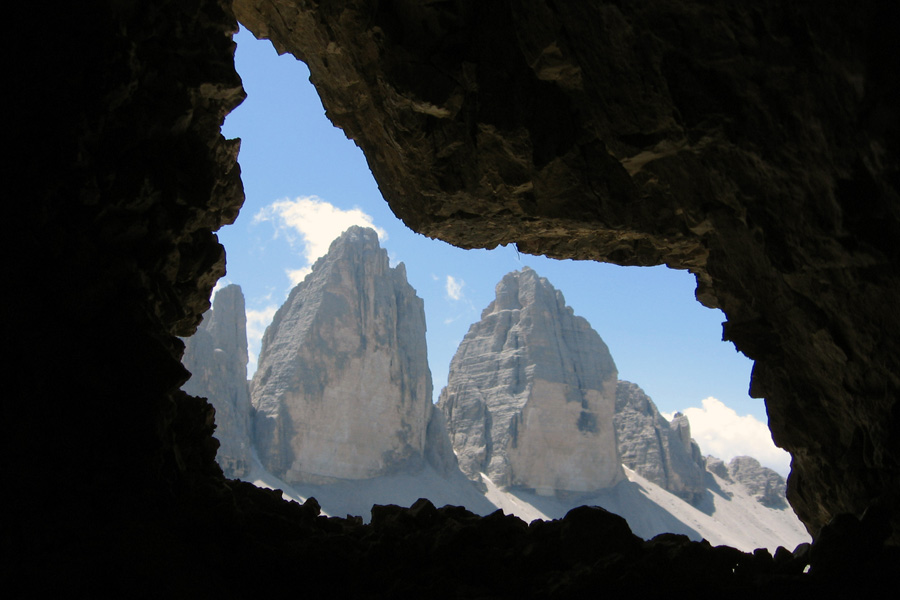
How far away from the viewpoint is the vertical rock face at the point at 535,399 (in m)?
83.2

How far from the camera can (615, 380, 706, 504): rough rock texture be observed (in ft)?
302

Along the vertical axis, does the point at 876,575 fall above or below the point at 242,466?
below

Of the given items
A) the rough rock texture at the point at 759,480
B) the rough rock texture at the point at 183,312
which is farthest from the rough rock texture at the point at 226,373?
the rough rock texture at the point at 759,480

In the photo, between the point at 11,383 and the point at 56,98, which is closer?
the point at 11,383

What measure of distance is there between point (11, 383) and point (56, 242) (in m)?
1.39

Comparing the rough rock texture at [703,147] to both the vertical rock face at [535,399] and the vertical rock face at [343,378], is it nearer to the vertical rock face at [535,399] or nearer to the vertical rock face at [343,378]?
the vertical rock face at [343,378]

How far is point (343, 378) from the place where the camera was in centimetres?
7362

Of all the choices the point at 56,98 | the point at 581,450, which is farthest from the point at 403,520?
the point at 581,450

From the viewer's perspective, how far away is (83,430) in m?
5.89

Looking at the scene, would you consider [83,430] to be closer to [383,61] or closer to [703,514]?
[383,61]

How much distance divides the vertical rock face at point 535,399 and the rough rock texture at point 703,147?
248 feet

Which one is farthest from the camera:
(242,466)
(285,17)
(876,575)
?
(242,466)

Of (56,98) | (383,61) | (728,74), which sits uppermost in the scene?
(383,61)

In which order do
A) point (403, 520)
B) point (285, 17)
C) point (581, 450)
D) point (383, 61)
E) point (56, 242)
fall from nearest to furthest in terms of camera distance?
point (56, 242), point (403, 520), point (383, 61), point (285, 17), point (581, 450)
